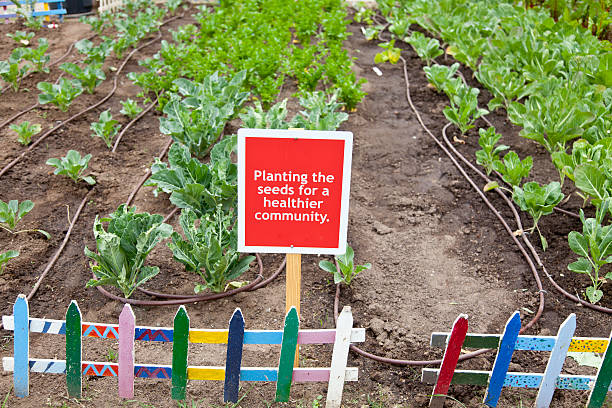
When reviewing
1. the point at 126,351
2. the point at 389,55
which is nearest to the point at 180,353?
the point at 126,351

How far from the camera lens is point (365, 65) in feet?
26.5

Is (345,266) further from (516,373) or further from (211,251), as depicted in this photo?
(516,373)

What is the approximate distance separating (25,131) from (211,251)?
2.81m

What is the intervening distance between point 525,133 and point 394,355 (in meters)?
2.63

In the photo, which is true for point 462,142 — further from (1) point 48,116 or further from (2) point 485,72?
(1) point 48,116

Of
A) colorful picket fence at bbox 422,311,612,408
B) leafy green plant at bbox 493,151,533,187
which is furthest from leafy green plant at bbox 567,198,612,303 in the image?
colorful picket fence at bbox 422,311,612,408

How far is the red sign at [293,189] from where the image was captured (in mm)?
2627

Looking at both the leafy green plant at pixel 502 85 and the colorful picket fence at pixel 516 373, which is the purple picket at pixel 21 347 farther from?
the leafy green plant at pixel 502 85

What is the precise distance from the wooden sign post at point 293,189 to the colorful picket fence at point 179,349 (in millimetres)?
358

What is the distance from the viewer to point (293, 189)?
2.71m

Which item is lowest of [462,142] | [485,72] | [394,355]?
[394,355]

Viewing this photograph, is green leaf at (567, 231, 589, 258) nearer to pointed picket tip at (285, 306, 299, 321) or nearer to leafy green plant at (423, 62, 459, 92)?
pointed picket tip at (285, 306, 299, 321)

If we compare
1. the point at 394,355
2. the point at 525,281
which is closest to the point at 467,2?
the point at 525,281

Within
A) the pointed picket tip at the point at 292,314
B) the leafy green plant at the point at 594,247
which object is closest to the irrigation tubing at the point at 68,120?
the pointed picket tip at the point at 292,314
